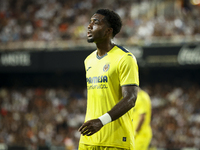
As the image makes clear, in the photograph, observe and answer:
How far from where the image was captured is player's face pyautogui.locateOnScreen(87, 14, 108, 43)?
3896 millimetres

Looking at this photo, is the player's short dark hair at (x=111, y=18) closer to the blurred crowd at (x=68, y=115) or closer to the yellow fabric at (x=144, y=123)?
the yellow fabric at (x=144, y=123)

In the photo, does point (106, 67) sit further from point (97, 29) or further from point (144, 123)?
point (144, 123)

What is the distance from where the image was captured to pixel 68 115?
17094 millimetres

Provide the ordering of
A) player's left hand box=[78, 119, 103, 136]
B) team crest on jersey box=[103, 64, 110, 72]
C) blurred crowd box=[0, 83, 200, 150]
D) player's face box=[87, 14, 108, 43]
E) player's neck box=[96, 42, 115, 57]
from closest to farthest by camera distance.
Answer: player's left hand box=[78, 119, 103, 136]
team crest on jersey box=[103, 64, 110, 72]
player's face box=[87, 14, 108, 43]
player's neck box=[96, 42, 115, 57]
blurred crowd box=[0, 83, 200, 150]

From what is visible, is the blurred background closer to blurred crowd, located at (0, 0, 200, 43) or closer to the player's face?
blurred crowd, located at (0, 0, 200, 43)

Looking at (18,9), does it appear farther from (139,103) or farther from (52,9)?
(139,103)

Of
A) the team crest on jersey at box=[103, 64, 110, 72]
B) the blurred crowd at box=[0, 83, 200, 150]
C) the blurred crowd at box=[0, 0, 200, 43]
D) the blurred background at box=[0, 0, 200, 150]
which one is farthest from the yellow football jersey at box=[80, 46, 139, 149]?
the blurred crowd at box=[0, 0, 200, 43]

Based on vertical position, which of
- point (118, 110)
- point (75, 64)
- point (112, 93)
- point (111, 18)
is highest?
point (111, 18)

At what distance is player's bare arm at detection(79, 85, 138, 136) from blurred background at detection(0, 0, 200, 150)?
33.9 ft

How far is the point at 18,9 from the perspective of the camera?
1984 cm

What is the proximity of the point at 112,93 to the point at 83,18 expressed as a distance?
14.5 m

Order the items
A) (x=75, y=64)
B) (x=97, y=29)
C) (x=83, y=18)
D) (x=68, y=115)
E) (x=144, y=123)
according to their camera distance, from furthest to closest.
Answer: (x=83, y=18)
(x=75, y=64)
(x=68, y=115)
(x=144, y=123)
(x=97, y=29)

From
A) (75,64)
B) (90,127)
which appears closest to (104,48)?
(90,127)

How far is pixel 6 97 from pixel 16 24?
403 centimetres
